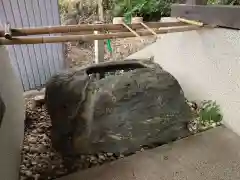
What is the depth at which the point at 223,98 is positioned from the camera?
2381 mm

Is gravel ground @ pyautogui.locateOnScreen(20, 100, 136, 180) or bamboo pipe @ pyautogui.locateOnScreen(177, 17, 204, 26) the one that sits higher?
bamboo pipe @ pyautogui.locateOnScreen(177, 17, 204, 26)

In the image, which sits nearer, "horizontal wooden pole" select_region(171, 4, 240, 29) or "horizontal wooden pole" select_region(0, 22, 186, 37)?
"horizontal wooden pole" select_region(0, 22, 186, 37)

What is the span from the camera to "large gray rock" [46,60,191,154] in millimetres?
1999


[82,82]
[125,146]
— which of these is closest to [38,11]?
[82,82]

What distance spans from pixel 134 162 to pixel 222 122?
1016mm

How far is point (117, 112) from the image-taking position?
204 cm

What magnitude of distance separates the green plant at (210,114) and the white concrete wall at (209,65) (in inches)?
2.0

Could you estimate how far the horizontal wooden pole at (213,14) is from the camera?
216 centimetres

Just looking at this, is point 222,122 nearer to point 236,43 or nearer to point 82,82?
point 236,43

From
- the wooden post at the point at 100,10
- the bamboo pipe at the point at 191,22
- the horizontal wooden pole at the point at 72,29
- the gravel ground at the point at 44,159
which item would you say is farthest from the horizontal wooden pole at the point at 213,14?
the wooden post at the point at 100,10

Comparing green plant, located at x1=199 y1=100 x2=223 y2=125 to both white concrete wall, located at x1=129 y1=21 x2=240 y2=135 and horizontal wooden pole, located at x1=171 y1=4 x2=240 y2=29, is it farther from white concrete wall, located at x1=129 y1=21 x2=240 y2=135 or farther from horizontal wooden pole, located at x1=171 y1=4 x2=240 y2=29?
horizontal wooden pole, located at x1=171 y1=4 x2=240 y2=29

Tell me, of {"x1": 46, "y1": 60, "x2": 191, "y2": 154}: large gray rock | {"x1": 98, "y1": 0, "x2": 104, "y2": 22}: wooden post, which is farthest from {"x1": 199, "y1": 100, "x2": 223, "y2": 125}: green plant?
{"x1": 98, "y1": 0, "x2": 104, "y2": 22}: wooden post

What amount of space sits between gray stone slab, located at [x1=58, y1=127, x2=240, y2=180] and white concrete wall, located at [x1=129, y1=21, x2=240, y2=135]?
0.34m

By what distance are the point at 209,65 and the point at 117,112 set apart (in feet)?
3.65
